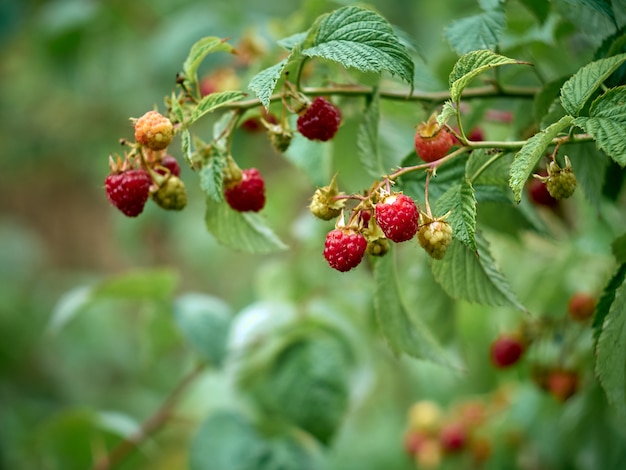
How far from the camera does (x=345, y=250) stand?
2.07 ft

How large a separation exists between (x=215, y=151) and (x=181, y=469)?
168 cm

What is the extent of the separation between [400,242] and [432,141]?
0.43ft

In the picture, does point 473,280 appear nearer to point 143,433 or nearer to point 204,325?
point 204,325

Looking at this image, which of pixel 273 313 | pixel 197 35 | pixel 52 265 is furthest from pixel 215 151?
pixel 52 265

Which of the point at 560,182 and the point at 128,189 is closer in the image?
the point at 560,182

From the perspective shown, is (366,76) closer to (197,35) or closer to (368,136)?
(368,136)

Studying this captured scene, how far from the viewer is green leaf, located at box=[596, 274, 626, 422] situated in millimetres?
653

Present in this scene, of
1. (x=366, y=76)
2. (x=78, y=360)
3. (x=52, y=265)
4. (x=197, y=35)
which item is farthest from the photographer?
(x=52, y=265)

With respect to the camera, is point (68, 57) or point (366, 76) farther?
point (68, 57)

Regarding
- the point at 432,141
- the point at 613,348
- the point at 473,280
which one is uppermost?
the point at 432,141

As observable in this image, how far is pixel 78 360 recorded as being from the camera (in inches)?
104

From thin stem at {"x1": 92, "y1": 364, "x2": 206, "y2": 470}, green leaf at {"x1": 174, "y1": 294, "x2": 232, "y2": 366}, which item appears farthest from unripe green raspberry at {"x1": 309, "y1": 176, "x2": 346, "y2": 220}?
thin stem at {"x1": 92, "y1": 364, "x2": 206, "y2": 470}

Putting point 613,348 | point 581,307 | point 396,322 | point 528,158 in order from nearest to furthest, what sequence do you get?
1. point 528,158
2. point 613,348
3. point 396,322
4. point 581,307

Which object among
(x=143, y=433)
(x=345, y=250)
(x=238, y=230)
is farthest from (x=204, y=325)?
(x=345, y=250)
